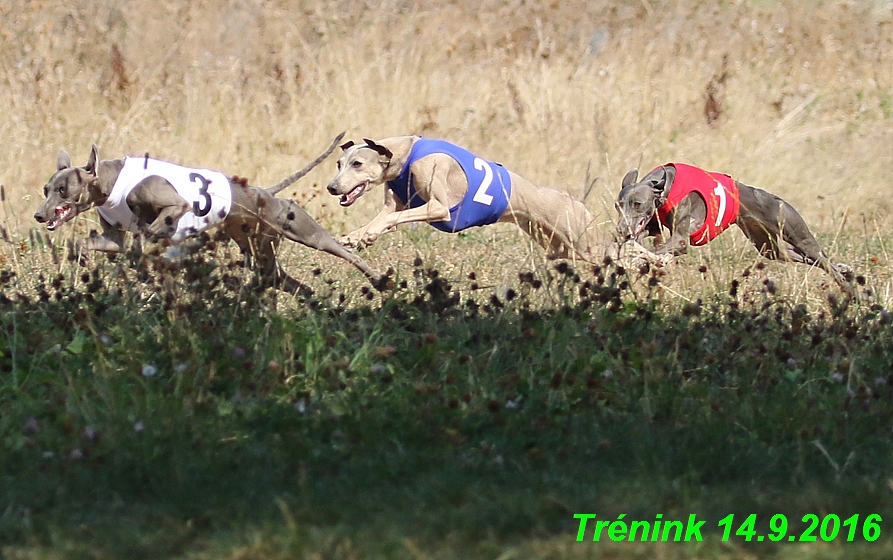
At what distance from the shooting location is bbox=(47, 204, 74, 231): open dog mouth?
23.6ft

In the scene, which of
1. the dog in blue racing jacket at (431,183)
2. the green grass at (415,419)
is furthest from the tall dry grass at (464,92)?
the green grass at (415,419)

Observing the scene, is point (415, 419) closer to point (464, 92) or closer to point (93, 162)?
point (93, 162)

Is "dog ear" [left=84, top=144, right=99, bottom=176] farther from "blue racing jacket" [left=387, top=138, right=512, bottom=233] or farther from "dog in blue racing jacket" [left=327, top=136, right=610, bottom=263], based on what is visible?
"blue racing jacket" [left=387, top=138, right=512, bottom=233]

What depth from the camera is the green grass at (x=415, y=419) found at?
3617mm

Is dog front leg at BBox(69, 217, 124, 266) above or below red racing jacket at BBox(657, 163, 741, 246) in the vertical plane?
below

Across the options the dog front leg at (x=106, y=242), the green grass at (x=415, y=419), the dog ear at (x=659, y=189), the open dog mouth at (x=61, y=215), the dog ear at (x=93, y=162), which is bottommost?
the green grass at (x=415, y=419)

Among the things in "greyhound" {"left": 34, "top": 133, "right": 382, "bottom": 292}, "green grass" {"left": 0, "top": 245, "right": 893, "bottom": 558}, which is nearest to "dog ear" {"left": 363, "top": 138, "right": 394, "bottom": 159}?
"greyhound" {"left": 34, "top": 133, "right": 382, "bottom": 292}

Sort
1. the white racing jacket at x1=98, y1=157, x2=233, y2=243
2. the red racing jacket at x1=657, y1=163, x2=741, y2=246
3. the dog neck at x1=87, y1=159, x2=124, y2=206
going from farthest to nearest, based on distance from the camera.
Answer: the red racing jacket at x1=657, y1=163, x2=741, y2=246
the dog neck at x1=87, y1=159, x2=124, y2=206
the white racing jacket at x1=98, y1=157, x2=233, y2=243

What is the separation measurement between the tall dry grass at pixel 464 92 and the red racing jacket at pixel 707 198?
2180 millimetres

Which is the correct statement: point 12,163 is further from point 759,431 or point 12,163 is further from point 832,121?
point 832,121

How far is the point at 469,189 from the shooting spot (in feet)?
26.6

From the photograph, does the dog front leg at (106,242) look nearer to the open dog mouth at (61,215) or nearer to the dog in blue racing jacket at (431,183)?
the open dog mouth at (61,215)

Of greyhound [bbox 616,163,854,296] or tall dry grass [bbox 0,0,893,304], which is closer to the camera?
greyhound [bbox 616,163,854,296]

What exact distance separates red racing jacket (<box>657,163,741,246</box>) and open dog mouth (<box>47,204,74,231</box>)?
13.2 feet
